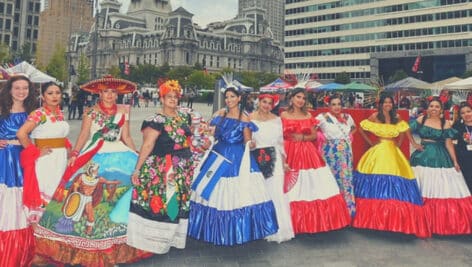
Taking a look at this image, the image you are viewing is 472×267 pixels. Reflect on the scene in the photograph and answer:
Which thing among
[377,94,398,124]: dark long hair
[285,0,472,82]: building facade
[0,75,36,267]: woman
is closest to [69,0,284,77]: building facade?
[285,0,472,82]: building facade

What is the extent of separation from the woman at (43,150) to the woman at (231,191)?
5.76ft

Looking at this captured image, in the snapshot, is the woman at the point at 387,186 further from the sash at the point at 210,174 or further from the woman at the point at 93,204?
the woman at the point at 93,204

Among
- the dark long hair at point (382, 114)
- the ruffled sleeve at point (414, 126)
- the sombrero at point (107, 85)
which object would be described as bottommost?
the ruffled sleeve at point (414, 126)

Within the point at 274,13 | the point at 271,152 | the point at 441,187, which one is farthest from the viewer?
the point at 274,13

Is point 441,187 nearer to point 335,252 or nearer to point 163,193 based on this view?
point 335,252

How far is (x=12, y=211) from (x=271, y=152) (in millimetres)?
3236

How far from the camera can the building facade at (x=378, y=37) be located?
5541cm

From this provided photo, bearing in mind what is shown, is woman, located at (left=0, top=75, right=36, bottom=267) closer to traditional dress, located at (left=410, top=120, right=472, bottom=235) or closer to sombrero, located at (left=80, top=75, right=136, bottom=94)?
sombrero, located at (left=80, top=75, right=136, bottom=94)

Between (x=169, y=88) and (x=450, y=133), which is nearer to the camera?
(x=169, y=88)

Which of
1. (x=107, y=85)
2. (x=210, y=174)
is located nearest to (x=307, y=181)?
(x=210, y=174)

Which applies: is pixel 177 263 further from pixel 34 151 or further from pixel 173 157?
pixel 34 151

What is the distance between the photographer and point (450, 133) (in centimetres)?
589

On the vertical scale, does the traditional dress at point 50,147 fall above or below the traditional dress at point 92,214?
above

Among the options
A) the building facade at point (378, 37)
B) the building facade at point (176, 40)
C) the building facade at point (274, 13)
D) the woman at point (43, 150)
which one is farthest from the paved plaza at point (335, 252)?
the building facade at point (274, 13)
